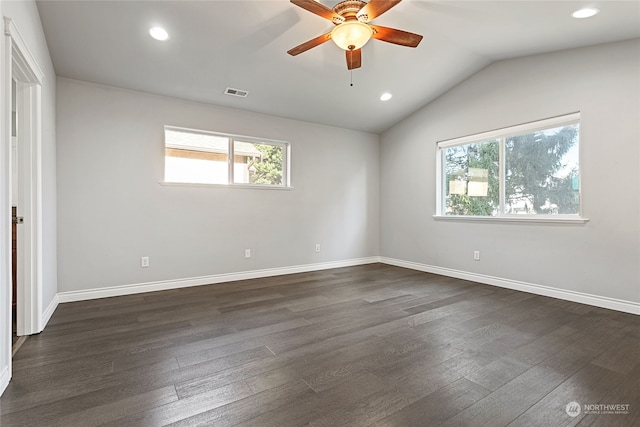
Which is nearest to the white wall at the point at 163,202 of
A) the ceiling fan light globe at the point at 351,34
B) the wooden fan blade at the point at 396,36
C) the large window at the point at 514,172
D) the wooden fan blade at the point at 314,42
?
the large window at the point at 514,172

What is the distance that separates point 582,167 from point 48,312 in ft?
18.5

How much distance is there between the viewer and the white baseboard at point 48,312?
2588 mm

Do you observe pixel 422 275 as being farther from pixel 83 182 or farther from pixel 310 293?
pixel 83 182

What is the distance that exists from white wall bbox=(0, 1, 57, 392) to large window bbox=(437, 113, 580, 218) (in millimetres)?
4821

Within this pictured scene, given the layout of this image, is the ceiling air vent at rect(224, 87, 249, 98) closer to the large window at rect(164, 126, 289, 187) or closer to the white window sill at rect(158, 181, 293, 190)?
the large window at rect(164, 126, 289, 187)

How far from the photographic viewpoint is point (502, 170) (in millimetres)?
4164

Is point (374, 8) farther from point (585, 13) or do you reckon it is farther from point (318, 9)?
point (585, 13)

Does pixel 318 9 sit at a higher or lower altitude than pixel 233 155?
higher

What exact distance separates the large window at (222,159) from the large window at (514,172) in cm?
263

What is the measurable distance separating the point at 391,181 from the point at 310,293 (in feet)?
9.48

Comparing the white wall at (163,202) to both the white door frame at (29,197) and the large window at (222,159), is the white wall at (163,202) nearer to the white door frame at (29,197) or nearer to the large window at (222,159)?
the large window at (222,159)

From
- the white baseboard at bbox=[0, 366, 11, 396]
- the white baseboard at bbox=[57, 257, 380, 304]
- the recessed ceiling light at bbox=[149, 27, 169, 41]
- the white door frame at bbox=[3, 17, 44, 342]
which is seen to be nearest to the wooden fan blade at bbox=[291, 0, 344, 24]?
the recessed ceiling light at bbox=[149, 27, 169, 41]

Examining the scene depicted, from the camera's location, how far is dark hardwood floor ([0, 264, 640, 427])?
5.08ft

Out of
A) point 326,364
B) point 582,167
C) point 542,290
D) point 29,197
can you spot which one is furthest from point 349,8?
point 542,290
